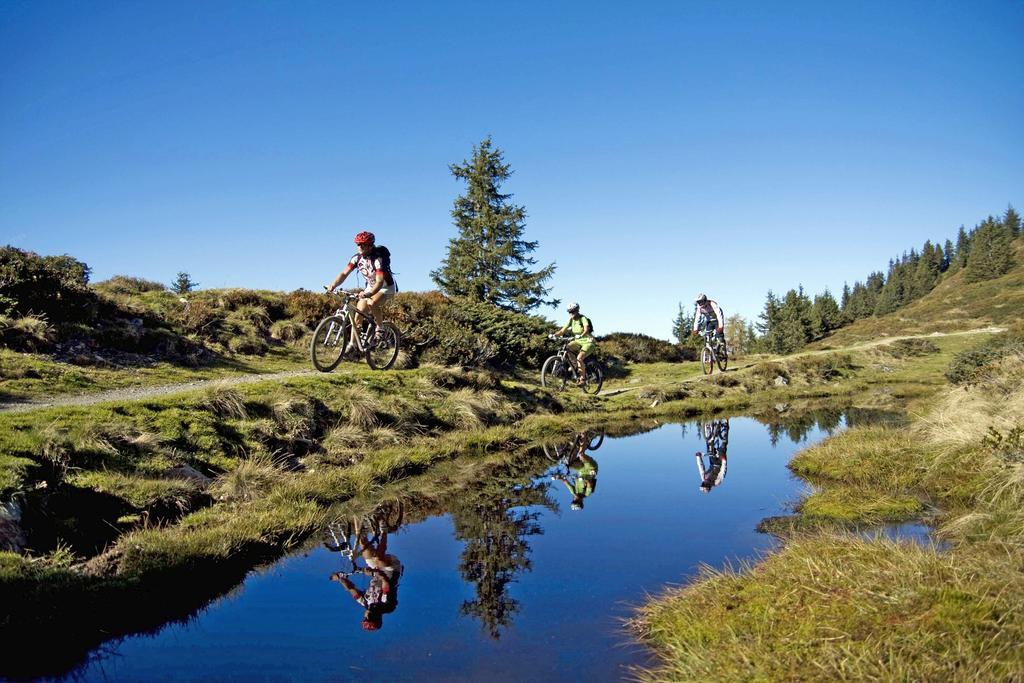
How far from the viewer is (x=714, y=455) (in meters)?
15.3

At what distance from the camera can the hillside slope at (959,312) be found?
7412 centimetres

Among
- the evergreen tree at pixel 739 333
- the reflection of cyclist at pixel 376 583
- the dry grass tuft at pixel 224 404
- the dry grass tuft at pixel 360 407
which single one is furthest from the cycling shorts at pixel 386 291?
the evergreen tree at pixel 739 333

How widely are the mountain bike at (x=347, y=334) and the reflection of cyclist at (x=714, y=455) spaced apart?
27.0ft

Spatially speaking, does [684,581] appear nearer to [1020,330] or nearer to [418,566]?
[418,566]

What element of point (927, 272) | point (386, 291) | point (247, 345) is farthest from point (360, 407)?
point (927, 272)

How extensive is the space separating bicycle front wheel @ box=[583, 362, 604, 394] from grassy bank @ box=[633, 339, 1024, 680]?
13323mm

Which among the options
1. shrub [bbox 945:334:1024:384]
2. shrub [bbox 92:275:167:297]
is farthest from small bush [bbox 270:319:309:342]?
A: shrub [bbox 945:334:1024:384]

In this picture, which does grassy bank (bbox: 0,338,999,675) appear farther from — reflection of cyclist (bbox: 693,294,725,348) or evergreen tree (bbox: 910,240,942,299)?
evergreen tree (bbox: 910,240,942,299)

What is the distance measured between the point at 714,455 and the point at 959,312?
10423 centimetres

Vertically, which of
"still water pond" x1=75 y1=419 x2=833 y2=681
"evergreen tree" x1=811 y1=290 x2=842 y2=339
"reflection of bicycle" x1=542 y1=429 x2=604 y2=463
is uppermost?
"evergreen tree" x1=811 y1=290 x2=842 y2=339

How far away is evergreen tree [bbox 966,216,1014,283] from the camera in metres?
134

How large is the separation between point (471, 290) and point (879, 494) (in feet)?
109

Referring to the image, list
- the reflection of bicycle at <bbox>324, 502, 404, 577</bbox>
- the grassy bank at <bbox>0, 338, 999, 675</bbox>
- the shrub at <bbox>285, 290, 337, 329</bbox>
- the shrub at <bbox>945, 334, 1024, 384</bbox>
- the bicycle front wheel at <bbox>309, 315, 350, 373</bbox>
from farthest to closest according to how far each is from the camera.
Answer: the shrub at <bbox>285, 290, 337, 329</bbox> < the shrub at <bbox>945, 334, 1024, 384</bbox> < the bicycle front wheel at <bbox>309, 315, 350, 373</bbox> < the reflection of bicycle at <bbox>324, 502, 404, 577</bbox> < the grassy bank at <bbox>0, 338, 999, 675</bbox>

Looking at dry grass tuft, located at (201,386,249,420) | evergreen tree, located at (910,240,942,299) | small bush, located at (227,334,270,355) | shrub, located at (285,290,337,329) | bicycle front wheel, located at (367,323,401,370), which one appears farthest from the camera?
evergreen tree, located at (910,240,942,299)
